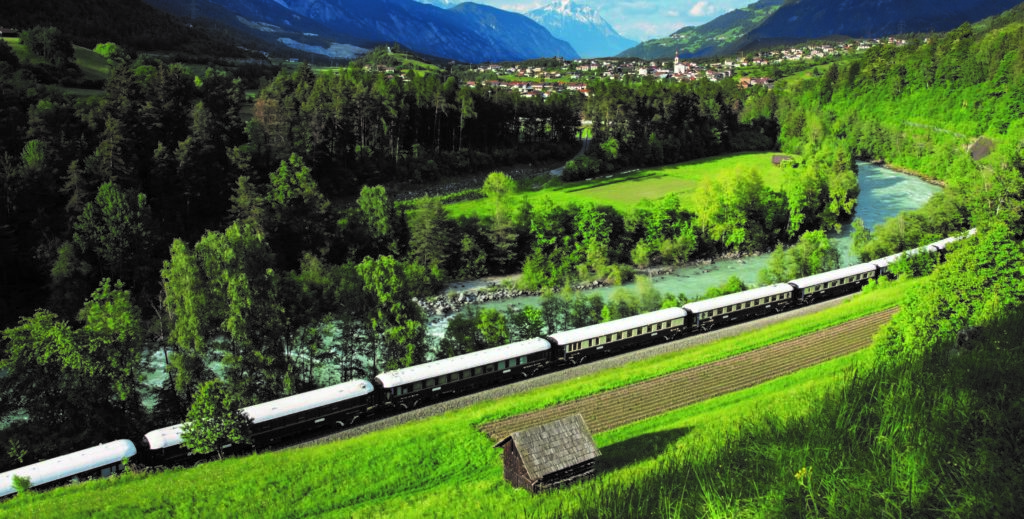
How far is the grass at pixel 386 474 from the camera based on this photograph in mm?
18938

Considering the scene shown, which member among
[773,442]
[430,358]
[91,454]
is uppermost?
[773,442]

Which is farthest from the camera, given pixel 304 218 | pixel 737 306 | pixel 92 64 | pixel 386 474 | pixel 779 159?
pixel 779 159

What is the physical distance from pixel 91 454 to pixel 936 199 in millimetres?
66735

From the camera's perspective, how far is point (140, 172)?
4566cm

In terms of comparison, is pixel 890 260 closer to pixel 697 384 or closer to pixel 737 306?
pixel 737 306

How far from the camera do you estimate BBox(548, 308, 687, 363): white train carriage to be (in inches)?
1251

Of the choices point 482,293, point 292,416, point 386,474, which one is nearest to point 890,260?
point 482,293

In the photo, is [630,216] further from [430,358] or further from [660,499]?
[660,499]

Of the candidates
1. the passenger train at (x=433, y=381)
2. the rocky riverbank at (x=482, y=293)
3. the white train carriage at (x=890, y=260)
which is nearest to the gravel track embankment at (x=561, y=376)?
the passenger train at (x=433, y=381)

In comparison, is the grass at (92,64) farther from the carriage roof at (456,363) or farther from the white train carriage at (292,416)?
the carriage roof at (456,363)

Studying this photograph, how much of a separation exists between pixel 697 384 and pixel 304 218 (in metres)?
33.7

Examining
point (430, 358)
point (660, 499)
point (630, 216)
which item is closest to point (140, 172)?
point (430, 358)

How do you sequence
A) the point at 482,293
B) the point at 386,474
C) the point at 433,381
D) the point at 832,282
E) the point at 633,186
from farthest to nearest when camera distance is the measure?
the point at 633,186 → the point at 482,293 → the point at 832,282 → the point at 433,381 → the point at 386,474

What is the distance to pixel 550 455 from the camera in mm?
18469
